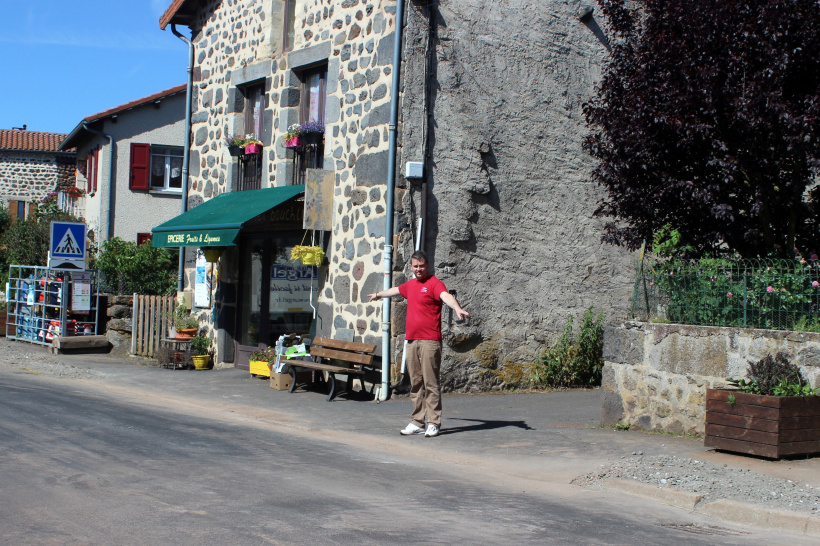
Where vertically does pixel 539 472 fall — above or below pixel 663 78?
below

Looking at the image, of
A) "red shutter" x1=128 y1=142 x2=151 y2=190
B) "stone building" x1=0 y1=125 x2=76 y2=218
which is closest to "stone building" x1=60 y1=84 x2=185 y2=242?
"red shutter" x1=128 y1=142 x2=151 y2=190

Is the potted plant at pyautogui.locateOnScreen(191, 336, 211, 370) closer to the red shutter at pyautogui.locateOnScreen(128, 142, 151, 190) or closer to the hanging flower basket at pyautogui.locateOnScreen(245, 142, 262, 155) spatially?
the hanging flower basket at pyautogui.locateOnScreen(245, 142, 262, 155)

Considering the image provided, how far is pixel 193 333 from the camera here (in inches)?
619

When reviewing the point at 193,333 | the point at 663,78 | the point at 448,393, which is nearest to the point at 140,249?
the point at 193,333

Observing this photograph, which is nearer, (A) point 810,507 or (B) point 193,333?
(A) point 810,507

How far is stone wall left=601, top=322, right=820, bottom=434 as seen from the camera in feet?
26.7

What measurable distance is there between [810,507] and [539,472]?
2172mm

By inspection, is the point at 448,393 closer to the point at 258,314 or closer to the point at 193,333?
the point at 258,314

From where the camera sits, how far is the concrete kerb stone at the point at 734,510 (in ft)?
18.5

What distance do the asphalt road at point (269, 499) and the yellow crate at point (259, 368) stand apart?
4.93 metres

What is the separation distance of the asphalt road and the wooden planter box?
5.82ft

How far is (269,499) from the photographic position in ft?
18.7

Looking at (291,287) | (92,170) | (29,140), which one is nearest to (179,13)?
(291,287)

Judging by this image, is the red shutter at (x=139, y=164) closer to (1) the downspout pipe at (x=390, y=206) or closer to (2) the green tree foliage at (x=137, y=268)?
(2) the green tree foliage at (x=137, y=268)
